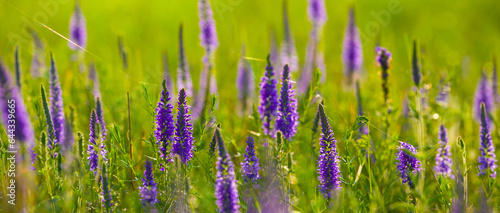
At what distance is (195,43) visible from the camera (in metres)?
6.82

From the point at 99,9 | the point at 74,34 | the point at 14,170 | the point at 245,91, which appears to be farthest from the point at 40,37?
the point at 99,9

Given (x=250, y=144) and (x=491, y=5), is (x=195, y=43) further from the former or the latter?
(x=491, y=5)

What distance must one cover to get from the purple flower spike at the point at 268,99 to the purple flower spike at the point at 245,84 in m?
1.59

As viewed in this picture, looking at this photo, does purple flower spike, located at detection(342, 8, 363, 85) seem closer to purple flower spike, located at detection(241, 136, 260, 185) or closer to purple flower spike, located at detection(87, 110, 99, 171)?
purple flower spike, located at detection(241, 136, 260, 185)

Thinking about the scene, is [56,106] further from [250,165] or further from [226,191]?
[226,191]

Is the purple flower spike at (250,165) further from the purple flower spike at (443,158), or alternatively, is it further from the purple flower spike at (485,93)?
the purple flower spike at (485,93)

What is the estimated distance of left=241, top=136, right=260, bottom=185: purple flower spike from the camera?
1.72 meters

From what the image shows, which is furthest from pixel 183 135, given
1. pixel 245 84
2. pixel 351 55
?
pixel 351 55

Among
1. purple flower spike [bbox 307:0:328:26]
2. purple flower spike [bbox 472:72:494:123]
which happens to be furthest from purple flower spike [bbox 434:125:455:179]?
purple flower spike [bbox 307:0:328:26]

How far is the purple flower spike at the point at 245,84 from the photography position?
360 cm

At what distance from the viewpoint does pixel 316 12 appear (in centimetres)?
473

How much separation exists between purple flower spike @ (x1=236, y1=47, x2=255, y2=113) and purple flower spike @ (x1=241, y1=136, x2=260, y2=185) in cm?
171

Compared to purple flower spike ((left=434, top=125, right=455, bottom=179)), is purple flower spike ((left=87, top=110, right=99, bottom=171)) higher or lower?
higher

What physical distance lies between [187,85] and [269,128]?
5.20 feet
